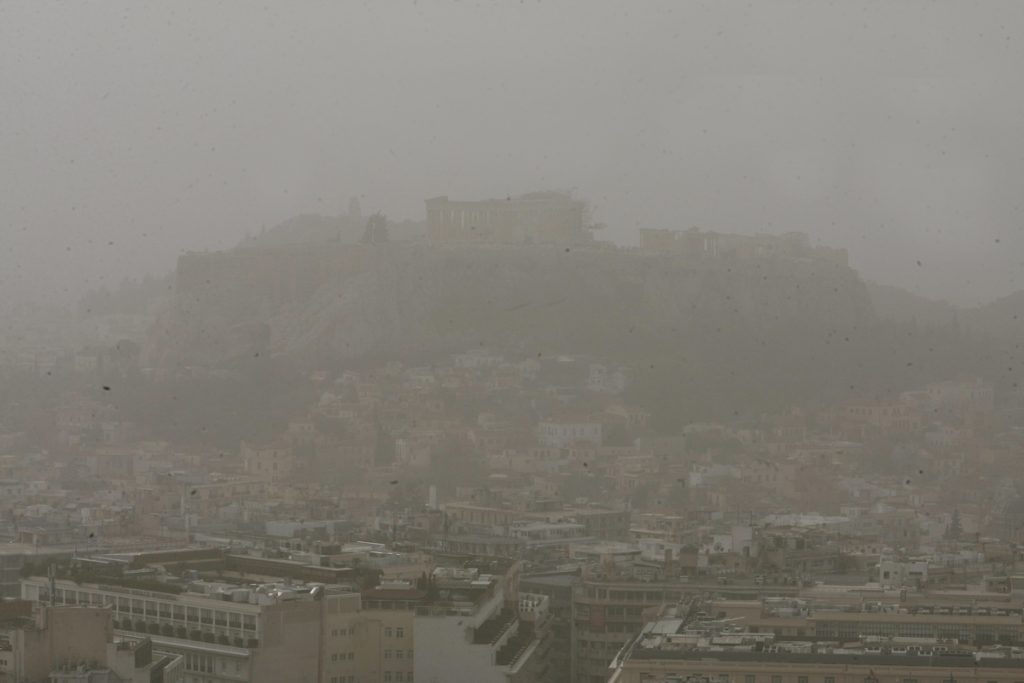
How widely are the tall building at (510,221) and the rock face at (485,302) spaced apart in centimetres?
33

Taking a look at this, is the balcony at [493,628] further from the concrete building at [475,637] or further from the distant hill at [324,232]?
the distant hill at [324,232]

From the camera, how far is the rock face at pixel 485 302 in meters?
47.8

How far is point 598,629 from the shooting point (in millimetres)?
20188

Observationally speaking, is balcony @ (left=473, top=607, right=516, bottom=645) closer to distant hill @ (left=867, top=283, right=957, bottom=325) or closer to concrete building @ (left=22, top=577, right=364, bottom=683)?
concrete building @ (left=22, top=577, right=364, bottom=683)

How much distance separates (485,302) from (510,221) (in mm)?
2024

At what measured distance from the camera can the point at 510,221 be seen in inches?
2040

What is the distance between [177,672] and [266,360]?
3128 centimetres

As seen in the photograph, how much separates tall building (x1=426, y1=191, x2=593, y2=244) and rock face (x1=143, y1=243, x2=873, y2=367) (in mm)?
331

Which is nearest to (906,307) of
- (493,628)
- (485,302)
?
(485,302)

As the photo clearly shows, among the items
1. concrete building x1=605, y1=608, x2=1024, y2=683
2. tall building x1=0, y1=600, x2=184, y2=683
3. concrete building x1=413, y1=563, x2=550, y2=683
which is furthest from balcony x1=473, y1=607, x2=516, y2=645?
tall building x1=0, y1=600, x2=184, y2=683

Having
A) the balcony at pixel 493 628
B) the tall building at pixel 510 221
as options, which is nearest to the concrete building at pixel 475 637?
the balcony at pixel 493 628

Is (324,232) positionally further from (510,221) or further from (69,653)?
(69,653)

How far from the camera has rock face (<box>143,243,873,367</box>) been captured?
47.8 m

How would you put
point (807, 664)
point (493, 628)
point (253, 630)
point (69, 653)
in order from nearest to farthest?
point (69, 653) < point (807, 664) < point (253, 630) < point (493, 628)
